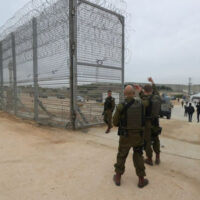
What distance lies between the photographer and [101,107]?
6.81 metres

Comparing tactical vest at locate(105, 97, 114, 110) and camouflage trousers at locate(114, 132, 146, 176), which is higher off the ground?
tactical vest at locate(105, 97, 114, 110)

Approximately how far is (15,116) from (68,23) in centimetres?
570

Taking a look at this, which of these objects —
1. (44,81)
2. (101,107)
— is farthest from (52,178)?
(44,81)

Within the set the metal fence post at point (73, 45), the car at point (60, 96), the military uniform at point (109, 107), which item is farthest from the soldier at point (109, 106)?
the car at point (60, 96)

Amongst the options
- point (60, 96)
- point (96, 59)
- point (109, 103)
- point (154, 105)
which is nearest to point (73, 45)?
point (96, 59)

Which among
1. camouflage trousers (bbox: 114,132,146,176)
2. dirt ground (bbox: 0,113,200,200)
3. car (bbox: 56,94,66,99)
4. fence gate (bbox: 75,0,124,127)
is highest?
fence gate (bbox: 75,0,124,127)

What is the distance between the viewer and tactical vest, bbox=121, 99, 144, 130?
2.39 meters

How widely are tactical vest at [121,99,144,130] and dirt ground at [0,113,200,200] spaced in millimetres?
888

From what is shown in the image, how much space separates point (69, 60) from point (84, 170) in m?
3.72

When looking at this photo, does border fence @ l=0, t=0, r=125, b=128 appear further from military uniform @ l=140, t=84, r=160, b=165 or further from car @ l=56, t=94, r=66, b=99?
military uniform @ l=140, t=84, r=160, b=165

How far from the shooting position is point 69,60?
5730mm

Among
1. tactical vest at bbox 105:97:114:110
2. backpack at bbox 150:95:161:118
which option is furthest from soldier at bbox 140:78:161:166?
tactical vest at bbox 105:97:114:110

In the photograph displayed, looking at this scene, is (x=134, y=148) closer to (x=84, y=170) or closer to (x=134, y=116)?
(x=134, y=116)

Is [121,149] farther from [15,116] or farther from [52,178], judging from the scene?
[15,116]
